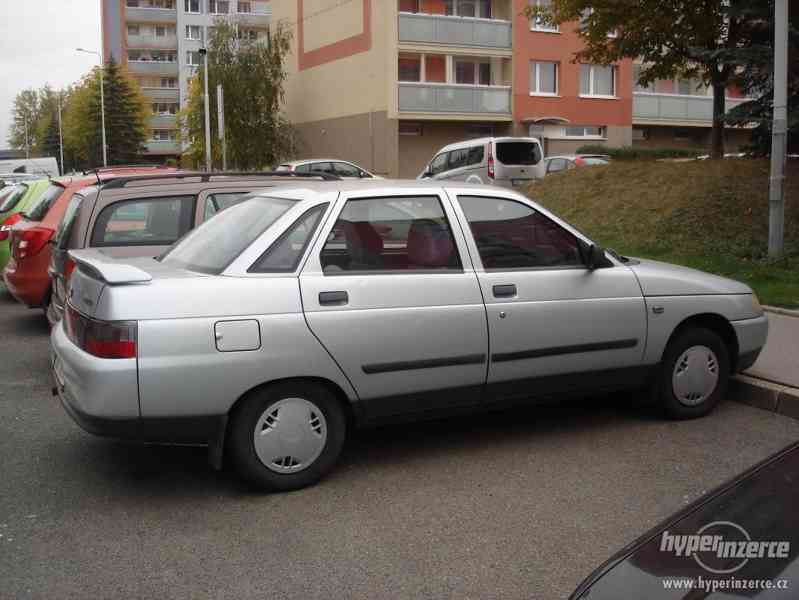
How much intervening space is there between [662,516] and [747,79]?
1132 cm

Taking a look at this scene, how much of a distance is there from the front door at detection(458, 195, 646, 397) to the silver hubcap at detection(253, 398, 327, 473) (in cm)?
111

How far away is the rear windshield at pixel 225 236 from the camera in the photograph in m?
5.30

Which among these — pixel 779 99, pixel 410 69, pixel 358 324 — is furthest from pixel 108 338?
pixel 410 69

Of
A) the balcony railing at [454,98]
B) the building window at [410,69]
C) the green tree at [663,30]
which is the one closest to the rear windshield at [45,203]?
the green tree at [663,30]

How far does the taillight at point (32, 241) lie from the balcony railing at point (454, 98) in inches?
1098

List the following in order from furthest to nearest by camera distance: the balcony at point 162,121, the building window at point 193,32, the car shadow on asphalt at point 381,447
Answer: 1. the balcony at point 162,121
2. the building window at point 193,32
3. the car shadow on asphalt at point 381,447

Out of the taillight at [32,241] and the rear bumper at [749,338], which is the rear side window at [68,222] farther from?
the rear bumper at [749,338]

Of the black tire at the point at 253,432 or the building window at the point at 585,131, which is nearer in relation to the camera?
the black tire at the point at 253,432

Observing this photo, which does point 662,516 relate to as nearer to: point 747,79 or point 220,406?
point 220,406

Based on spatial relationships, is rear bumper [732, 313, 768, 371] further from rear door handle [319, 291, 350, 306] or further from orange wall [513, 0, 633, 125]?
orange wall [513, 0, 633, 125]

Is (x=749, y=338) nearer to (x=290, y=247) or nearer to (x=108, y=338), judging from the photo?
(x=290, y=247)

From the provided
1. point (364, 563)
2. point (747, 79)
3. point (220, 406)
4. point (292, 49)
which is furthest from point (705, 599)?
point (292, 49)

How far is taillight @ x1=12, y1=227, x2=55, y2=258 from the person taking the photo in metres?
9.73

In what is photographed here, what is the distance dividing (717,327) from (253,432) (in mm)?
3398
